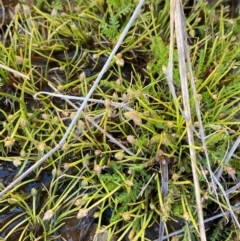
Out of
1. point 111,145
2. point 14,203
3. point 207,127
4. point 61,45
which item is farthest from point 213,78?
point 14,203

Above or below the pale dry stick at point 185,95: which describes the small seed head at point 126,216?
below

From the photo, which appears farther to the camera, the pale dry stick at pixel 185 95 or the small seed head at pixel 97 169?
the small seed head at pixel 97 169

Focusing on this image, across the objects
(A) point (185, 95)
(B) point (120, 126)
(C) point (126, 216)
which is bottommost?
(C) point (126, 216)

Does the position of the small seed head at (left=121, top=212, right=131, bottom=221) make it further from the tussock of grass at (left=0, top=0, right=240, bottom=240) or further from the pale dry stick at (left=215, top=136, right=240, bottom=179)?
the pale dry stick at (left=215, top=136, right=240, bottom=179)

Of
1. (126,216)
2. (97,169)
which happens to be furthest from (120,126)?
(126,216)

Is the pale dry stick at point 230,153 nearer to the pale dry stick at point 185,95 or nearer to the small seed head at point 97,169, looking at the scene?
the pale dry stick at point 185,95

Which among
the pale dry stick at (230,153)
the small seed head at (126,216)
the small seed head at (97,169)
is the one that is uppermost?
the pale dry stick at (230,153)

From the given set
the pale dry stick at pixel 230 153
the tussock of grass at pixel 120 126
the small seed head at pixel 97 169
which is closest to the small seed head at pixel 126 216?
the tussock of grass at pixel 120 126

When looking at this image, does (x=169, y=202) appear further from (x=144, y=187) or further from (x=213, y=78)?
(x=213, y=78)

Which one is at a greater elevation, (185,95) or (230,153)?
(185,95)

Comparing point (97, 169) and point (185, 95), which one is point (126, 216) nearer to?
point (97, 169)
